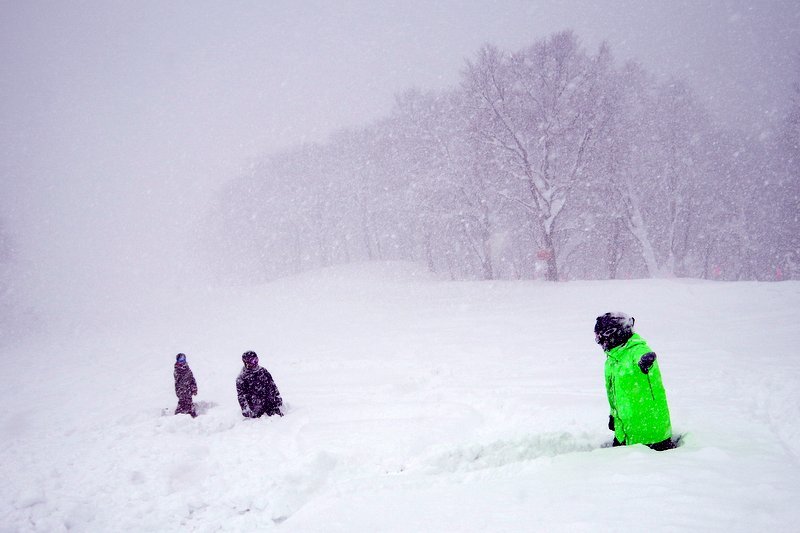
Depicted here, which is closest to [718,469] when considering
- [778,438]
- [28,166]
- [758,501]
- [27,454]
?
A: [758,501]

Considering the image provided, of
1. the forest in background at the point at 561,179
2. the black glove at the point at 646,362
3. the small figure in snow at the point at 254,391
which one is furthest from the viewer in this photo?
the forest in background at the point at 561,179

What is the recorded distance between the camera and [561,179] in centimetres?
2097

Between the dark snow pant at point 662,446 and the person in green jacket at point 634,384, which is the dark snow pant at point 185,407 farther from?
the dark snow pant at point 662,446

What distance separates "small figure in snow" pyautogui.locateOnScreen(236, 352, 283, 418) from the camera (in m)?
8.20

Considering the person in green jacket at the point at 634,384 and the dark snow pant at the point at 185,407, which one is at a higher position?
the person in green jacket at the point at 634,384

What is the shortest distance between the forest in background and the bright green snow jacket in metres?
17.6

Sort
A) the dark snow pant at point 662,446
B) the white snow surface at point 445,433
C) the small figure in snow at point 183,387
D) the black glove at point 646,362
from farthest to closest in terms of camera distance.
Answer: the small figure in snow at point 183,387, the dark snow pant at point 662,446, the black glove at point 646,362, the white snow surface at point 445,433

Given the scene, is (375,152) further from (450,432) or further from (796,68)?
(450,432)

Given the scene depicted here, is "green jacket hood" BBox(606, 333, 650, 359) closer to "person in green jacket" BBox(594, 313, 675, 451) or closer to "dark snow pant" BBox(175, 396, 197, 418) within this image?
"person in green jacket" BBox(594, 313, 675, 451)

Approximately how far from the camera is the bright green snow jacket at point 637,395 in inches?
166

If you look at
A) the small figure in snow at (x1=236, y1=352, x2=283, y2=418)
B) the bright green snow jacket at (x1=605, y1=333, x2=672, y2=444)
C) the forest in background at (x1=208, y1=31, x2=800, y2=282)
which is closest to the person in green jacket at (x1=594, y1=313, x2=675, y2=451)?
the bright green snow jacket at (x1=605, y1=333, x2=672, y2=444)

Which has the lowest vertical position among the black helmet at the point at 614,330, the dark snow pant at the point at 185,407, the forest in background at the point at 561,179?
the dark snow pant at the point at 185,407

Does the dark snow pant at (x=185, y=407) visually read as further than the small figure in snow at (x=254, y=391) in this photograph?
Yes

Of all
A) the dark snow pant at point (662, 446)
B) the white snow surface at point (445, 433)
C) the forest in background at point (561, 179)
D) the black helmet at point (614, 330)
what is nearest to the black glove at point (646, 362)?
the black helmet at point (614, 330)
